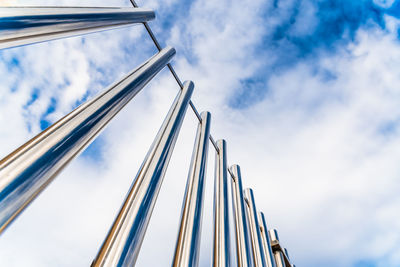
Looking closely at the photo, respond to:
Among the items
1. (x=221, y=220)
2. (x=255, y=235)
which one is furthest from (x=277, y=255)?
(x=221, y=220)

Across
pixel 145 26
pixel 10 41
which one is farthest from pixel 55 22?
pixel 145 26

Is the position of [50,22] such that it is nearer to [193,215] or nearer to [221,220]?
[193,215]

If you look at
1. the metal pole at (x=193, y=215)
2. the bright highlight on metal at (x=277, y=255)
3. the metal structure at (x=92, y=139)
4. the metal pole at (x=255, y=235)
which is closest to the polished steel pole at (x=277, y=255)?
the bright highlight on metal at (x=277, y=255)

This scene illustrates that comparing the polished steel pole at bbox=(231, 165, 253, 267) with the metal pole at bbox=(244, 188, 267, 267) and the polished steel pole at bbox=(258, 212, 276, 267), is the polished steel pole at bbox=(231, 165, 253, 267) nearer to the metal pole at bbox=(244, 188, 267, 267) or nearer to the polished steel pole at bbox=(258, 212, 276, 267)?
the metal pole at bbox=(244, 188, 267, 267)

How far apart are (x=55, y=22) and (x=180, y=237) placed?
120 cm

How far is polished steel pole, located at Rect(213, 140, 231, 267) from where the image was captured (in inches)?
58.9

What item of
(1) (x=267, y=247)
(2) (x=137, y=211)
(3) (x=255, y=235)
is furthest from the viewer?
(1) (x=267, y=247)

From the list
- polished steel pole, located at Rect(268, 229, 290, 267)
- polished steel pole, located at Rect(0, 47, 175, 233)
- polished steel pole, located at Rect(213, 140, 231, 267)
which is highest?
polished steel pole, located at Rect(268, 229, 290, 267)

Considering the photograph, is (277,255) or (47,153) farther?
(277,255)

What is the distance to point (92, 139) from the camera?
3.28 feet

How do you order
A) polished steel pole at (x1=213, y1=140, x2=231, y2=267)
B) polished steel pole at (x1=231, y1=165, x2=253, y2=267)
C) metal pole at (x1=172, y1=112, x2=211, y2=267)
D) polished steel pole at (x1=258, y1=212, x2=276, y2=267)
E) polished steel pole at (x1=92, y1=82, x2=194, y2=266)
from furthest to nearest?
polished steel pole at (x1=258, y1=212, x2=276, y2=267), polished steel pole at (x1=231, y1=165, x2=253, y2=267), polished steel pole at (x1=213, y1=140, x2=231, y2=267), metal pole at (x1=172, y1=112, x2=211, y2=267), polished steel pole at (x1=92, y1=82, x2=194, y2=266)

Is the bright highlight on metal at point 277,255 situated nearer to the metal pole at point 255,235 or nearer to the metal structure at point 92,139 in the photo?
the metal pole at point 255,235

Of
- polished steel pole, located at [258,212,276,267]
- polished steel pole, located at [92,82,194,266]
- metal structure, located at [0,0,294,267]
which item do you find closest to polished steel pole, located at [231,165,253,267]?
metal structure, located at [0,0,294,267]

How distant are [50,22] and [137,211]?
894 millimetres
